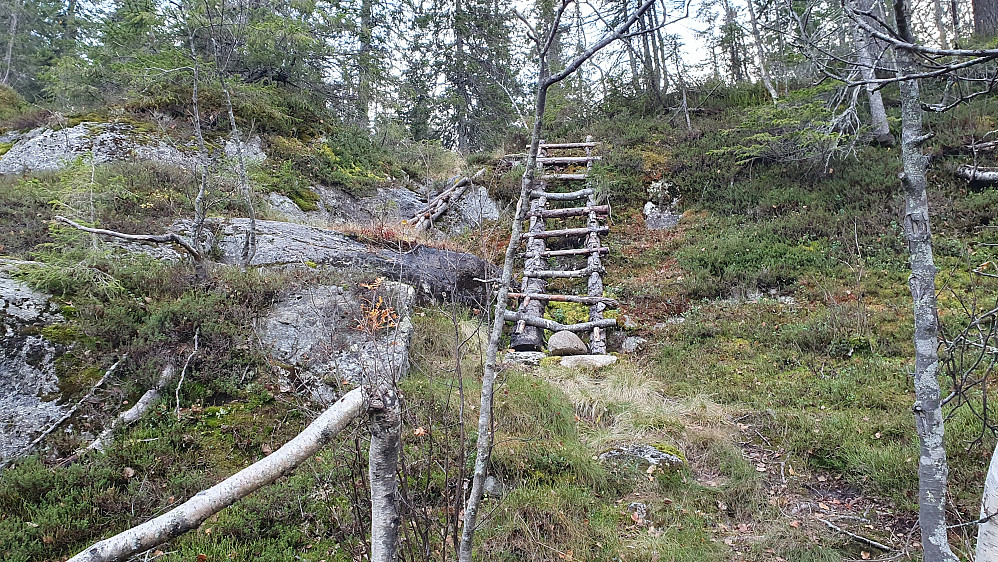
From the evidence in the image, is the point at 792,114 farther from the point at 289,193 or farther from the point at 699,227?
the point at 289,193

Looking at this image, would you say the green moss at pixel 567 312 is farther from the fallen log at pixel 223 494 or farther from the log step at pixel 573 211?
the fallen log at pixel 223 494

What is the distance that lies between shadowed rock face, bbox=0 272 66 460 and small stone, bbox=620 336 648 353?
7.08m

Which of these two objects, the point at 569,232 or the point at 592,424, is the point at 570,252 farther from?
the point at 592,424

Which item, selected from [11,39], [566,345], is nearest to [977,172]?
Result: [566,345]

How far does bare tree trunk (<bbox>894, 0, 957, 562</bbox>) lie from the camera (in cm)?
256

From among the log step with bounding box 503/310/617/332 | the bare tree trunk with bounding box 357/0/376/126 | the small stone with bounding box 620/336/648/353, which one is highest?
the bare tree trunk with bounding box 357/0/376/126

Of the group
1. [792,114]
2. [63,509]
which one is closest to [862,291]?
[792,114]

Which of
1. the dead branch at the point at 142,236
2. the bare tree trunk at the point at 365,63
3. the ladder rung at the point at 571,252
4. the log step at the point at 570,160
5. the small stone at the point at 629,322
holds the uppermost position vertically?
the bare tree trunk at the point at 365,63

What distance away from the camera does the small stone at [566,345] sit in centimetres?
764

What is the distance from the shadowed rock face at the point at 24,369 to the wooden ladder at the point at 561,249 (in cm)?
464

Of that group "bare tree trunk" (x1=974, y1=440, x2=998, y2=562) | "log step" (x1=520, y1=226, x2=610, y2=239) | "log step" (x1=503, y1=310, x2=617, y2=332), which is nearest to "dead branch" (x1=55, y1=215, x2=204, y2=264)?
"log step" (x1=503, y1=310, x2=617, y2=332)

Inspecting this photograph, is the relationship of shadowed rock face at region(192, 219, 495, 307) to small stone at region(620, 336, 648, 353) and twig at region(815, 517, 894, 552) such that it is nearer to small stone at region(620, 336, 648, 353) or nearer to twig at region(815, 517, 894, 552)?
small stone at region(620, 336, 648, 353)

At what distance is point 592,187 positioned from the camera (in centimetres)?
1212

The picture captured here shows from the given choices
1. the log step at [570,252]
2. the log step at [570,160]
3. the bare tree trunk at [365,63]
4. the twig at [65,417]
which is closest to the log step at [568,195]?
the log step at [570,160]
